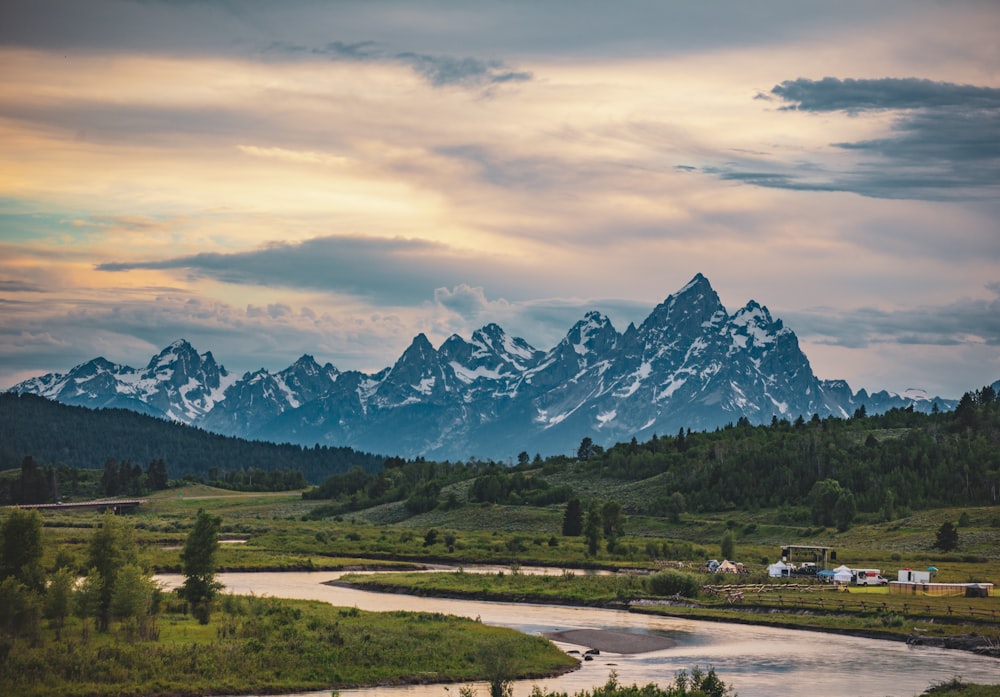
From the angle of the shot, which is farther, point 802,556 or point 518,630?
point 802,556

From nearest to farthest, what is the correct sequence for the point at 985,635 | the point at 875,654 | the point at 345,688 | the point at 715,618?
the point at 345,688 → the point at 875,654 → the point at 985,635 → the point at 715,618

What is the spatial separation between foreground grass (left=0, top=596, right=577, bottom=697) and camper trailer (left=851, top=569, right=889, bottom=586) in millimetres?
58430

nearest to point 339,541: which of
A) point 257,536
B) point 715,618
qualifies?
point 257,536

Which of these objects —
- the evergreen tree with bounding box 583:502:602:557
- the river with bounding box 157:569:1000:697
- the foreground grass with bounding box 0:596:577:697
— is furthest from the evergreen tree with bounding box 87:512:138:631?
the evergreen tree with bounding box 583:502:602:557

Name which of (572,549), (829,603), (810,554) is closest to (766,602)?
(829,603)

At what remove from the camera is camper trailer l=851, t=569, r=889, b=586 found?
132m

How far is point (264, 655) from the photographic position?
7294cm

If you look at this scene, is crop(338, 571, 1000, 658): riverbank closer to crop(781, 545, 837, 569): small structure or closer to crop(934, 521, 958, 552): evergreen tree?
crop(781, 545, 837, 569): small structure

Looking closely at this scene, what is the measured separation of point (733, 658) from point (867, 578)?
175 ft

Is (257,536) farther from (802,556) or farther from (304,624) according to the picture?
(304,624)

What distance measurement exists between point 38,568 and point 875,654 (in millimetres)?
60230

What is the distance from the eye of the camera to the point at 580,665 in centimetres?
8044

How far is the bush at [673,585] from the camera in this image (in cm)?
12219

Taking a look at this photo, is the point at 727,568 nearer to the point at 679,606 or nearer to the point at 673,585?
the point at 673,585
